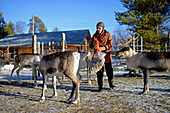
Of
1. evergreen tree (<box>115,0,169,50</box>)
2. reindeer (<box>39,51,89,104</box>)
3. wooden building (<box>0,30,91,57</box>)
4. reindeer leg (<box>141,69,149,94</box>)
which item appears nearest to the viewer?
reindeer (<box>39,51,89,104</box>)

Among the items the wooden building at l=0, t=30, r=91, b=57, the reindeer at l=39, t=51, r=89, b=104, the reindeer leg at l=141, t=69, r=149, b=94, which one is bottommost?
the reindeer leg at l=141, t=69, r=149, b=94

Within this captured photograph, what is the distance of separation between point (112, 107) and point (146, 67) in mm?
2693

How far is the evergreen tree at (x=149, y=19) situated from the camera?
17000 millimetres

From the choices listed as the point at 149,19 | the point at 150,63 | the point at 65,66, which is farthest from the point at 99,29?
the point at 149,19

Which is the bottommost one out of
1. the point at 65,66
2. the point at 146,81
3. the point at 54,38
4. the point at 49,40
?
the point at 146,81

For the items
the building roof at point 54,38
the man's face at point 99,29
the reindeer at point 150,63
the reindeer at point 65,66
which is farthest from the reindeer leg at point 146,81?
the building roof at point 54,38

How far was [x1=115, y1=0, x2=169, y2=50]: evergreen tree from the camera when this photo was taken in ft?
55.8

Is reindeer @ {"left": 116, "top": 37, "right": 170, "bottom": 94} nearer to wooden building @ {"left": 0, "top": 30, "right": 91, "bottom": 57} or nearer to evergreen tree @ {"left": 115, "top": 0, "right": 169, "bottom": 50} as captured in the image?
evergreen tree @ {"left": 115, "top": 0, "right": 169, "bottom": 50}

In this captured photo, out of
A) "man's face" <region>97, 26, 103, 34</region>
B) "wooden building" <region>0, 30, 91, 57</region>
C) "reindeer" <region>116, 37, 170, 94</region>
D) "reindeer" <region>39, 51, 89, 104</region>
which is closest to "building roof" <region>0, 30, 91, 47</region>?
"wooden building" <region>0, 30, 91, 57</region>

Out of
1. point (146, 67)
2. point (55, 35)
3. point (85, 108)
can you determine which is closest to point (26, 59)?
point (85, 108)

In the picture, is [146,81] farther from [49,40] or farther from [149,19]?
[49,40]

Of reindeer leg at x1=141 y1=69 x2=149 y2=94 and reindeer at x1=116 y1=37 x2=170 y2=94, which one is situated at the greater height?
reindeer at x1=116 y1=37 x2=170 y2=94

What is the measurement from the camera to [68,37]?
25.8m

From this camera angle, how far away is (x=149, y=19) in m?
17.7
